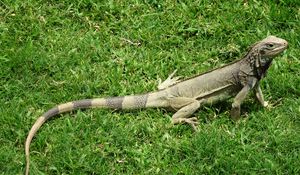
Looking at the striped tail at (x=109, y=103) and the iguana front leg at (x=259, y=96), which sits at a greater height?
the striped tail at (x=109, y=103)

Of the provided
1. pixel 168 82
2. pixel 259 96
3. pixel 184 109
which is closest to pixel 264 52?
pixel 259 96

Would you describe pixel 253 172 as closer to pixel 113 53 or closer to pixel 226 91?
pixel 226 91

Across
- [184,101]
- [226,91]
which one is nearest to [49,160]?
[184,101]

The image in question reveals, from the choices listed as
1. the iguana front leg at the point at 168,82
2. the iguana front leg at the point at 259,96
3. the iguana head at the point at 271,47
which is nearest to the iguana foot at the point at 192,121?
the iguana front leg at the point at 168,82

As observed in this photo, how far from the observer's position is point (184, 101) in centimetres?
705

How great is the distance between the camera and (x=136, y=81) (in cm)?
750

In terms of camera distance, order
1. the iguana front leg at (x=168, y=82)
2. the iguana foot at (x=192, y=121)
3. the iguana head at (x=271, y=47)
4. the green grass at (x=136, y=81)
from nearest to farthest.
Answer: the green grass at (x=136, y=81), the iguana head at (x=271, y=47), the iguana foot at (x=192, y=121), the iguana front leg at (x=168, y=82)

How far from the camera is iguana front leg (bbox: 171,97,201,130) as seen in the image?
272 inches

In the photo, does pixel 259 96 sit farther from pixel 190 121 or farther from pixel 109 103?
pixel 109 103

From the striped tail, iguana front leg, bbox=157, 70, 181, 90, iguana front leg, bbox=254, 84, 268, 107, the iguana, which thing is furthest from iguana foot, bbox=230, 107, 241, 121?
the striped tail

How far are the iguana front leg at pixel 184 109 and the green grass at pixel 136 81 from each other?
9 cm

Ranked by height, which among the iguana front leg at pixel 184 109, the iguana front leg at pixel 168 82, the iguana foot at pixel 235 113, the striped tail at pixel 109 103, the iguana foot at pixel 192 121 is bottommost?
the iguana foot at pixel 235 113

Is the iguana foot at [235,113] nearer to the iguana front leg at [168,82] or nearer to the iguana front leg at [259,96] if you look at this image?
the iguana front leg at [259,96]

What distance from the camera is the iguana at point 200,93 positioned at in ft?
22.6
